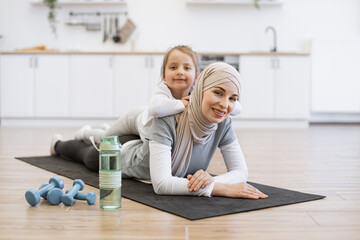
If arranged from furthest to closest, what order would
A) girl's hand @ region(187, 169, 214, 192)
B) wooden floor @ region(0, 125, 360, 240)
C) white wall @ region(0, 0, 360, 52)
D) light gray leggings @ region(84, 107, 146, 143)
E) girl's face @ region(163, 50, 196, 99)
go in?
white wall @ region(0, 0, 360, 52) < light gray leggings @ region(84, 107, 146, 143) < girl's face @ region(163, 50, 196, 99) < girl's hand @ region(187, 169, 214, 192) < wooden floor @ region(0, 125, 360, 240)

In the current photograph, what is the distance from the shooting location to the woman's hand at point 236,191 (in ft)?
6.03

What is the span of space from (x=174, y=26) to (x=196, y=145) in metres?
4.77

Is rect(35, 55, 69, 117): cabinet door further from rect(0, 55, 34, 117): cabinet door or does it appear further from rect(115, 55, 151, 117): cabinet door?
rect(115, 55, 151, 117): cabinet door

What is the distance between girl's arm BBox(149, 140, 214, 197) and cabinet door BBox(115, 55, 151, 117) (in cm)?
413

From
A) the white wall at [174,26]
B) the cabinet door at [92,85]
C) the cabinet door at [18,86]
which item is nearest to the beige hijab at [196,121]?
the cabinet door at [92,85]

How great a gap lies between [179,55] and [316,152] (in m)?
1.77

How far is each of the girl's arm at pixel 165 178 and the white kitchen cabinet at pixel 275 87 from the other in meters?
4.21

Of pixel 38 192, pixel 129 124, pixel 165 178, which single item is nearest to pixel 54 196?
pixel 38 192

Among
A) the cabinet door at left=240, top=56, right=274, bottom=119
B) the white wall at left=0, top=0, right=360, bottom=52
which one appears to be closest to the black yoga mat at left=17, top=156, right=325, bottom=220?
the cabinet door at left=240, top=56, right=274, bottom=119

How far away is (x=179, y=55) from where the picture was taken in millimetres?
2217

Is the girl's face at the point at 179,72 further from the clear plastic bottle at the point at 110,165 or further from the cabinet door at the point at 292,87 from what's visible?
the cabinet door at the point at 292,87

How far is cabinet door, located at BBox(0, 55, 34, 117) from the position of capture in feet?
19.8

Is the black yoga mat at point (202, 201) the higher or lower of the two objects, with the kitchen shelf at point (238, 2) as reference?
lower

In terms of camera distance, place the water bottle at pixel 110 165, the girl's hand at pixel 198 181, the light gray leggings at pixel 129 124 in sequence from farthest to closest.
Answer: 1. the light gray leggings at pixel 129 124
2. the girl's hand at pixel 198 181
3. the water bottle at pixel 110 165
